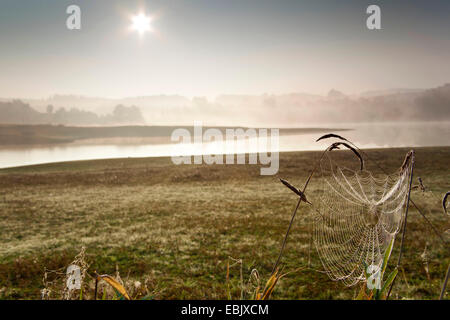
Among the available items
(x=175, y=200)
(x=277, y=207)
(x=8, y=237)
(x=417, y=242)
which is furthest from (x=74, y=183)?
(x=417, y=242)

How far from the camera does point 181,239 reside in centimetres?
1392

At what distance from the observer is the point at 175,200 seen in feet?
80.3

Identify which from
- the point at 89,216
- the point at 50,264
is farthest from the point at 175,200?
the point at 50,264

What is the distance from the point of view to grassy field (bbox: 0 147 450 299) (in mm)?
8844

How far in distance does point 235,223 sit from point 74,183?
27.5m

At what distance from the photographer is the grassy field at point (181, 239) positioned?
8.84 metres

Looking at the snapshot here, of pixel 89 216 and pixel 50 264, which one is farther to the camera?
pixel 89 216
